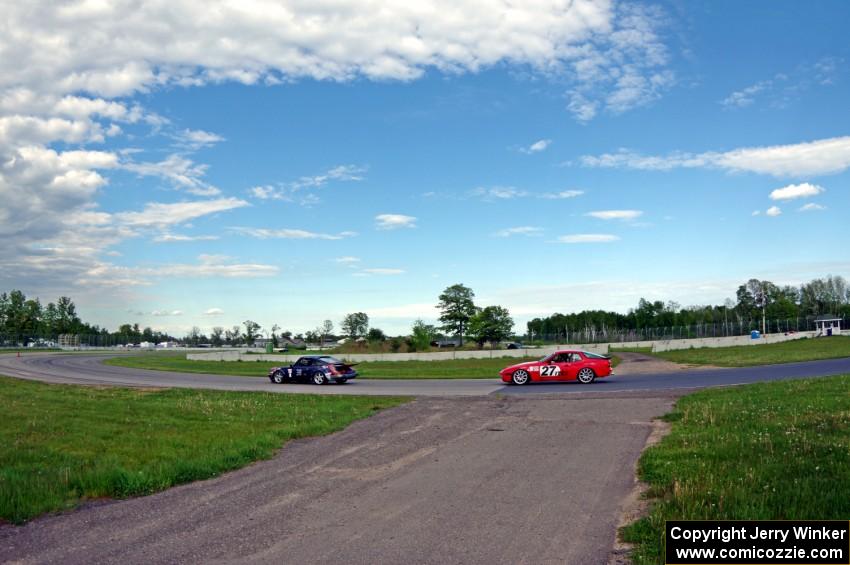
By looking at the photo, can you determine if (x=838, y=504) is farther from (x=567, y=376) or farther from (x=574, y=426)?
(x=567, y=376)

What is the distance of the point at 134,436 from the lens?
12422mm

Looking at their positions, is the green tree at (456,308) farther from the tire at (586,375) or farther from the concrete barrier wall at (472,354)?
the tire at (586,375)

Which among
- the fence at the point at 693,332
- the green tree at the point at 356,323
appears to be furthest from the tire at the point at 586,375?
the green tree at the point at 356,323

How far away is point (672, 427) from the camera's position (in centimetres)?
1234

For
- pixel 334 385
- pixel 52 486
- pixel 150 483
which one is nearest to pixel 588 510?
pixel 150 483

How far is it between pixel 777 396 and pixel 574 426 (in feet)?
20.9

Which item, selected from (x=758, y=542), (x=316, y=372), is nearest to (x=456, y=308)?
(x=316, y=372)

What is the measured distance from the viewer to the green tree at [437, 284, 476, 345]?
369ft

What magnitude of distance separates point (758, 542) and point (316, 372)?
81.7 feet

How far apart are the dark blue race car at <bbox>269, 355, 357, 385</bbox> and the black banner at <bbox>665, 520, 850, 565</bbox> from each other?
23.7 meters

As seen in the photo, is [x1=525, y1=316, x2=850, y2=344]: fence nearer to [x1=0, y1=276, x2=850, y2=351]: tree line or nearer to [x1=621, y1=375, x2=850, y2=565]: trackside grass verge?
[x1=0, y1=276, x2=850, y2=351]: tree line

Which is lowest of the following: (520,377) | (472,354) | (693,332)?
(472,354)

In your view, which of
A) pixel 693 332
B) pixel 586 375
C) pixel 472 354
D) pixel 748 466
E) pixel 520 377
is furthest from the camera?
pixel 693 332

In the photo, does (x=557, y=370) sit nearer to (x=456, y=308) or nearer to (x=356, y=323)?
(x=456, y=308)
